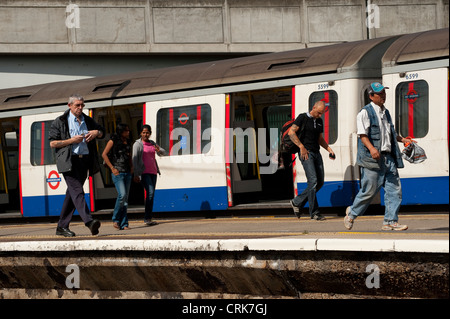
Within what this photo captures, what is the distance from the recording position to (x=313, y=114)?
12188 millimetres

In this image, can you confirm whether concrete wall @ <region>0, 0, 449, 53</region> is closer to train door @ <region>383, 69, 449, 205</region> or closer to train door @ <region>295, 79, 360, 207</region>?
train door @ <region>295, 79, 360, 207</region>

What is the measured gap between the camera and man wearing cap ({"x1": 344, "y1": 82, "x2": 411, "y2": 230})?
911cm

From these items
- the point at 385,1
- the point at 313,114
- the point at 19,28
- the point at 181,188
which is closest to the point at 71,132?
the point at 313,114

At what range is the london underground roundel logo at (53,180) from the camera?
55.3 ft

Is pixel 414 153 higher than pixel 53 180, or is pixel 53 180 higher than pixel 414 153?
pixel 414 153

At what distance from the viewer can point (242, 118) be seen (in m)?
15.5

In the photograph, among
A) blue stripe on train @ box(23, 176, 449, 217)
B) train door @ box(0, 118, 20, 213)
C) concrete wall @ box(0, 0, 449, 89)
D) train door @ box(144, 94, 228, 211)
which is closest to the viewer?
blue stripe on train @ box(23, 176, 449, 217)

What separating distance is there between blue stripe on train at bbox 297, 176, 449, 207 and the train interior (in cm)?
148

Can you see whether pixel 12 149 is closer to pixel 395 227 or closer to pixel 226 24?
pixel 226 24

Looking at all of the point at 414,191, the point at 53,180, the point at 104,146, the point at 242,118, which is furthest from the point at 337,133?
the point at 53,180

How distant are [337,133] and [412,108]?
52.7 inches

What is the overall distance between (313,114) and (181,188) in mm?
3809

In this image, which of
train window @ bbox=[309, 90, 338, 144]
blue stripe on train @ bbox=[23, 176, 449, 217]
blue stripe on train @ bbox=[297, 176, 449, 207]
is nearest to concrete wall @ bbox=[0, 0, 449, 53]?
blue stripe on train @ bbox=[23, 176, 449, 217]
